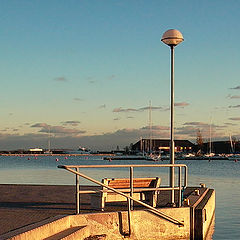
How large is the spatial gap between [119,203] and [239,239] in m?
5.02

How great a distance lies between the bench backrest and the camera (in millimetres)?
14276

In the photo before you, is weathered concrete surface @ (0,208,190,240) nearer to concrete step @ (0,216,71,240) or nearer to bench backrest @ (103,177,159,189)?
concrete step @ (0,216,71,240)

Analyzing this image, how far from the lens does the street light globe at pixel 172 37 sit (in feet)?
51.8

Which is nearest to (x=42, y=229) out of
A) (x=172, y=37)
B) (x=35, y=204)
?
(x=35, y=204)

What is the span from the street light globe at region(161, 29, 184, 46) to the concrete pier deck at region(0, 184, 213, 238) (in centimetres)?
475

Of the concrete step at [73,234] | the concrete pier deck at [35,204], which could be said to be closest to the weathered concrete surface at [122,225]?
the concrete step at [73,234]

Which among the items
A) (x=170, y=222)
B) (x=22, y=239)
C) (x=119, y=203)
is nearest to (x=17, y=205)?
(x=119, y=203)

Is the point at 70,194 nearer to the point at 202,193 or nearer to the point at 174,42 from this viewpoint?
the point at 202,193

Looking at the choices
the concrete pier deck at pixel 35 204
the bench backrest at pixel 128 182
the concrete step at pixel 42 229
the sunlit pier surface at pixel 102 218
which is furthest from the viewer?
the bench backrest at pixel 128 182

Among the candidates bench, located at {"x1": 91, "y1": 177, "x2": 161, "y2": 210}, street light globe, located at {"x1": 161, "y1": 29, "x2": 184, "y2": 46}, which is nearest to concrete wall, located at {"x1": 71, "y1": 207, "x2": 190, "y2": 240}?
bench, located at {"x1": 91, "y1": 177, "x2": 161, "y2": 210}

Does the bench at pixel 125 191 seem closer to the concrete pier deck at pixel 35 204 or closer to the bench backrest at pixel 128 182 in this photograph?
the bench backrest at pixel 128 182

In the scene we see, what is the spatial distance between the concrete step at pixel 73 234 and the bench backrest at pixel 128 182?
5.51 ft

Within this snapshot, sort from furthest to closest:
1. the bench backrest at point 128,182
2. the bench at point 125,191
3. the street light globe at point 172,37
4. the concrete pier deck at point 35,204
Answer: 1. the street light globe at point 172,37
2. the bench backrest at point 128,182
3. the bench at point 125,191
4. the concrete pier deck at point 35,204

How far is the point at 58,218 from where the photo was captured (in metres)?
→ 12.2
